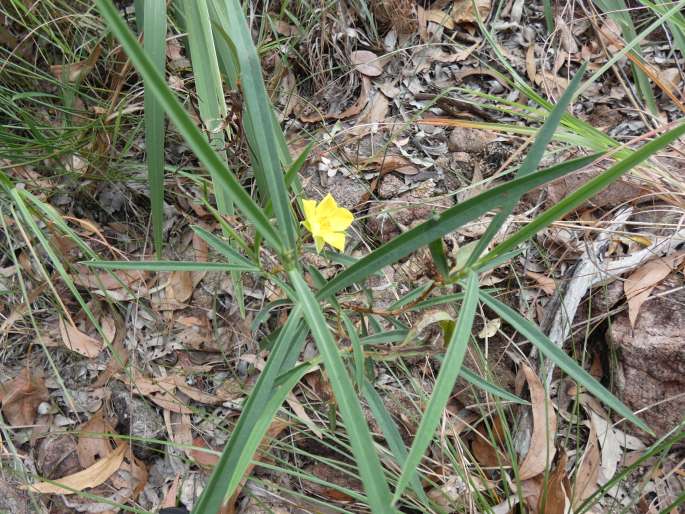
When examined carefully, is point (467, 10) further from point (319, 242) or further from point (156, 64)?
point (319, 242)

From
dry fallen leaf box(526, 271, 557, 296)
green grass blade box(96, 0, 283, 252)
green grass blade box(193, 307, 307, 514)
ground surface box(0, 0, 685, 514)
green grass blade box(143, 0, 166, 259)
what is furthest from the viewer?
dry fallen leaf box(526, 271, 557, 296)

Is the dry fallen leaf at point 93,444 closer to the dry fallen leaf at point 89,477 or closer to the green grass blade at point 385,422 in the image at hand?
the dry fallen leaf at point 89,477

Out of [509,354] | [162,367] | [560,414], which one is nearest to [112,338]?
[162,367]

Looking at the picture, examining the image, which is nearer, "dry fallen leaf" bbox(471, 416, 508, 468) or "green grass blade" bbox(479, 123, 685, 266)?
"green grass blade" bbox(479, 123, 685, 266)

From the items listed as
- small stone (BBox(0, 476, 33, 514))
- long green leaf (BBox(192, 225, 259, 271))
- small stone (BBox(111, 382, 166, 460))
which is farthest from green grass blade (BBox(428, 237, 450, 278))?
small stone (BBox(0, 476, 33, 514))

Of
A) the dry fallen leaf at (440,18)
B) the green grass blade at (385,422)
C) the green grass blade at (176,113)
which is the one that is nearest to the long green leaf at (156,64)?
the green grass blade at (176,113)

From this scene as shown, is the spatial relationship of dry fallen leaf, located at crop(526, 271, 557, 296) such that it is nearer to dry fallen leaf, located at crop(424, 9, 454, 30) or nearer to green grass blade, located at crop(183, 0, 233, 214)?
green grass blade, located at crop(183, 0, 233, 214)
